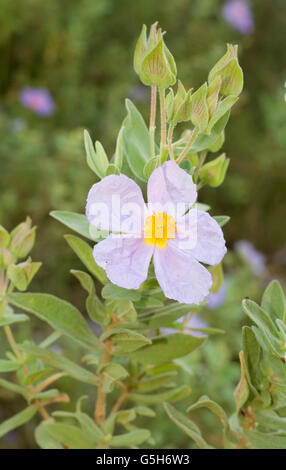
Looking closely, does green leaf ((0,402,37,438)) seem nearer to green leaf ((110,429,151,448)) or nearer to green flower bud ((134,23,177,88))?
green leaf ((110,429,151,448))

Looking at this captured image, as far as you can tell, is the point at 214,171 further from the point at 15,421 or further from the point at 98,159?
the point at 15,421

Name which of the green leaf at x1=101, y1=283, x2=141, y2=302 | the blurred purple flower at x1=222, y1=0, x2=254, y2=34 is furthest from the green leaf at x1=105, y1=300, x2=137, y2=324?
the blurred purple flower at x1=222, y1=0, x2=254, y2=34

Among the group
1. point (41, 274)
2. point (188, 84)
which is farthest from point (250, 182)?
point (41, 274)

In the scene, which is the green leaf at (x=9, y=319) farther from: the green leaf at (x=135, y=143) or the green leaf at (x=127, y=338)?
the green leaf at (x=135, y=143)

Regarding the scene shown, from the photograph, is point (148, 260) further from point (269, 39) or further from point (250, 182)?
point (269, 39)

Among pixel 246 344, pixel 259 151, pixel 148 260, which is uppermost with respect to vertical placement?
pixel 259 151

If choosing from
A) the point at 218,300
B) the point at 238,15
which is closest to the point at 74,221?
the point at 218,300
